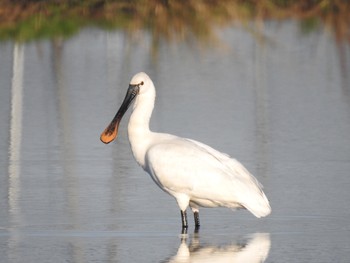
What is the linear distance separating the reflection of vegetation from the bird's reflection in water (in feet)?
36.0

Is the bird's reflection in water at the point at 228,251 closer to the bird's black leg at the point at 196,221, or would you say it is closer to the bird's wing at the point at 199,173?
the bird's black leg at the point at 196,221

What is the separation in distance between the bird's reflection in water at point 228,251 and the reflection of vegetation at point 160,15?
11.0 meters

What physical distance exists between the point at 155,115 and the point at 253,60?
4.62 m

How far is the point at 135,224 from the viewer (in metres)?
10.3

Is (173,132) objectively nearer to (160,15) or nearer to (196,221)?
(196,221)

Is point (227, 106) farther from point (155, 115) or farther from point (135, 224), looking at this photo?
point (135, 224)

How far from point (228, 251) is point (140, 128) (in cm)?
193

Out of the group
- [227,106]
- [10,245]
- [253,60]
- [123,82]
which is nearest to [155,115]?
[227,106]

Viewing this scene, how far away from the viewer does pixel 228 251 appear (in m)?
9.38

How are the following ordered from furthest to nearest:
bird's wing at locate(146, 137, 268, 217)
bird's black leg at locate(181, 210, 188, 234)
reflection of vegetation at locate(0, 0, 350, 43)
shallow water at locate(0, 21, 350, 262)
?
reflection of vegetation at locate(0, 0, 350, 43) < bird's wing at locate(146, 137, 268, 217) < bird's black leg at locate(181, 210, 188, 234) < shallow water at locate(0, 21, 350, 262)

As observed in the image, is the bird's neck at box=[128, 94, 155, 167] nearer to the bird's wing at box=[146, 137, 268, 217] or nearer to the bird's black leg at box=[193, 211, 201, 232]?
the bird's wing at box=[146, 137, 268, 217]

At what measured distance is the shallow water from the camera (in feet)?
31.7

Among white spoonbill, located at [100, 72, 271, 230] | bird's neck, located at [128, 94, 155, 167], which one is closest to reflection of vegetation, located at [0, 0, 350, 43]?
bird's neck, located at [128, 94, 155, 167]

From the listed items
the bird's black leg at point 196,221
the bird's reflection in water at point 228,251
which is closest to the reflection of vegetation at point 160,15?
the bird's black leg at point 196,221
